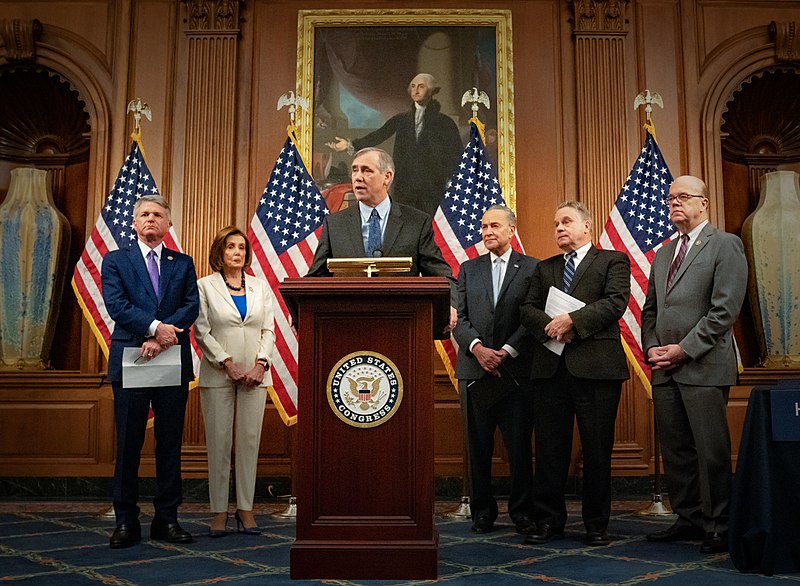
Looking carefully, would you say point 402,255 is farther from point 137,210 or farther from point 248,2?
point 248,2

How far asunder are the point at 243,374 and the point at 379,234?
1386 millimetres

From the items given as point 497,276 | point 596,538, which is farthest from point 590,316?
point 596,538

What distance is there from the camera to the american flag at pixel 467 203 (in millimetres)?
5766

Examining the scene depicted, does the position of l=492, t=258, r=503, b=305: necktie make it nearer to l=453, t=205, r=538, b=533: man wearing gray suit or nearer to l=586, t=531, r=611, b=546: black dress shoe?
l=453, t=205, r=538, b=533: man wearing gray suit

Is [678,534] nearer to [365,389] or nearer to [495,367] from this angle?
[495,367]

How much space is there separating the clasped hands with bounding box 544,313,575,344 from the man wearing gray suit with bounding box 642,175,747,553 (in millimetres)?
433

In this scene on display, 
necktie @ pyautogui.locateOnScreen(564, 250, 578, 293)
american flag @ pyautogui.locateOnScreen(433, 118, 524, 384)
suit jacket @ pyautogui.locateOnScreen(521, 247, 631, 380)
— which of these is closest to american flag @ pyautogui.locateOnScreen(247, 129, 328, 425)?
american flag @ pyautogui.locateOnScreen(433, 118, 524, 384)

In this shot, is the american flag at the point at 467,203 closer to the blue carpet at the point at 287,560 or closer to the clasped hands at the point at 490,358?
the clasped hands at the point at 490,358

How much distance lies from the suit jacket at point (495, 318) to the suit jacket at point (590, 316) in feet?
0.55

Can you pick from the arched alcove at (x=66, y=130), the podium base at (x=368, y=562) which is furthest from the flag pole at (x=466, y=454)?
the arched alcove at (x=66, y=130)

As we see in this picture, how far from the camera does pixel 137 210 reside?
171 inches

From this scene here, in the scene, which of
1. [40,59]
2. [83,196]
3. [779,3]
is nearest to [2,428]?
[83,196]

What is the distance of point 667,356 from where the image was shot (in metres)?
4.02

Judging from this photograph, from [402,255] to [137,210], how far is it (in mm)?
1643
